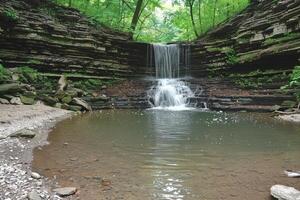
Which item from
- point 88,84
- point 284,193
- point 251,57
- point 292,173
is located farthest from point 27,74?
point 284,193

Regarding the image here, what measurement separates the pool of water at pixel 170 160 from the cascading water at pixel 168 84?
7.30m

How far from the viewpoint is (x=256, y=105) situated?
49.7 ft

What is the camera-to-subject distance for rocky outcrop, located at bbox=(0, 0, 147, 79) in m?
17.7

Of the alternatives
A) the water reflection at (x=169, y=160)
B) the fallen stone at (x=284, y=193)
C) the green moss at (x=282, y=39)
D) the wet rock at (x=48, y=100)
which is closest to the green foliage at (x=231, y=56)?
the green moss at (x=282, y=39)

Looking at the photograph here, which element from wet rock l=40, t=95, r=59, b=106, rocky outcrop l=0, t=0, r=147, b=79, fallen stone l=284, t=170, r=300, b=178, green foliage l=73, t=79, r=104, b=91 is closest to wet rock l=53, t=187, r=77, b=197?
fallen stone l=284, t=170, r=300, b=178

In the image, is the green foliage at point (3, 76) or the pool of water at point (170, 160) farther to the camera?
the green foliage at point (3, 76)

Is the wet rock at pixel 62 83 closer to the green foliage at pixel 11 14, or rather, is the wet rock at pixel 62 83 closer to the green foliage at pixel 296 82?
the green foliage at pixel 11 14

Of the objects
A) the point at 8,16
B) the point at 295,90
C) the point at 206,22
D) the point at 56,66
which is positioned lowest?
the point at 295,90

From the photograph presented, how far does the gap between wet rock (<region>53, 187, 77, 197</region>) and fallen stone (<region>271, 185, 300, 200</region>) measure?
284 cm

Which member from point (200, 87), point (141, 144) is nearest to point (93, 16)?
point (200, 87)

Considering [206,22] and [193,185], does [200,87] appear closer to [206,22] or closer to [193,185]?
[206,22]

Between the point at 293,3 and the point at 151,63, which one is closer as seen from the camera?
the point at 293,3

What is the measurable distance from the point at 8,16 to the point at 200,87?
1152 cm

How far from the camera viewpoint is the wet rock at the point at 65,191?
4457 millimetres
